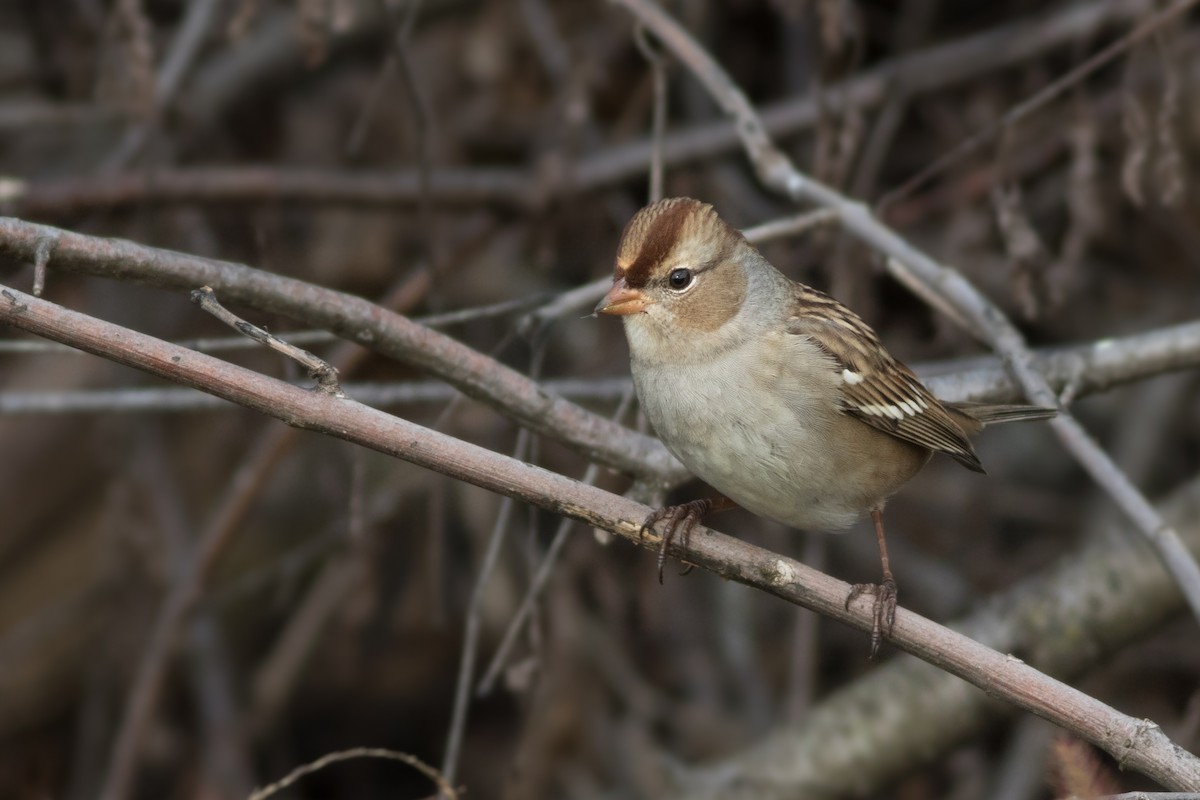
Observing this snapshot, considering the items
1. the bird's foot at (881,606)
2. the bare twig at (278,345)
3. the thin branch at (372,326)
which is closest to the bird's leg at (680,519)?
the thin branch at (372,326)

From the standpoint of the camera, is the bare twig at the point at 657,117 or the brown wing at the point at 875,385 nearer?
the brown wing at the point at 875,385

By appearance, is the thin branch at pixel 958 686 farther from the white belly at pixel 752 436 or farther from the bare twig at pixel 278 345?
the bare twig at pixel 278 345

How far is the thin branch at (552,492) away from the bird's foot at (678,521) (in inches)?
7.5

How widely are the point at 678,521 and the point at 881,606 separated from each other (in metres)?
0.45

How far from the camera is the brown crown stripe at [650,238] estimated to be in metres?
2.93

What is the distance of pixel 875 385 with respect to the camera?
3.06 meters

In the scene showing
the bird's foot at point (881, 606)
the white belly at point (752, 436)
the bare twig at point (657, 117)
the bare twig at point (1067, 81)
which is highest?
the bare twig at point (1067, 81)

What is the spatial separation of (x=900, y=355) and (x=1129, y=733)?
8.06ft

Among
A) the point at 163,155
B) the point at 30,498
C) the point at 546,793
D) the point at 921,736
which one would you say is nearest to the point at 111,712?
the point at 30,498

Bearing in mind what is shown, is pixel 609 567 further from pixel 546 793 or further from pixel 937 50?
pixel 937 50

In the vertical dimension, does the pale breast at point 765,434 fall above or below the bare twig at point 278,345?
above

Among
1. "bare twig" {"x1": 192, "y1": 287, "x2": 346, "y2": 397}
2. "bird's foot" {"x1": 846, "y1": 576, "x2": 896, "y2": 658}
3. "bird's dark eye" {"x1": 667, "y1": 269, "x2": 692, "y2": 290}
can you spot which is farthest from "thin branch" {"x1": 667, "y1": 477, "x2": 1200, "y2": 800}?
"bare twig" {"x1": 192, "y1": 287, "x2": 346, "y2": 397}

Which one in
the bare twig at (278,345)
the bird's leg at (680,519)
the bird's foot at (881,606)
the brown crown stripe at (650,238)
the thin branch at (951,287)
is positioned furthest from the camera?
the brown crown stripe at (650,238)

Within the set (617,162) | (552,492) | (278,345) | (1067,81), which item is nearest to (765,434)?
(552,492)
